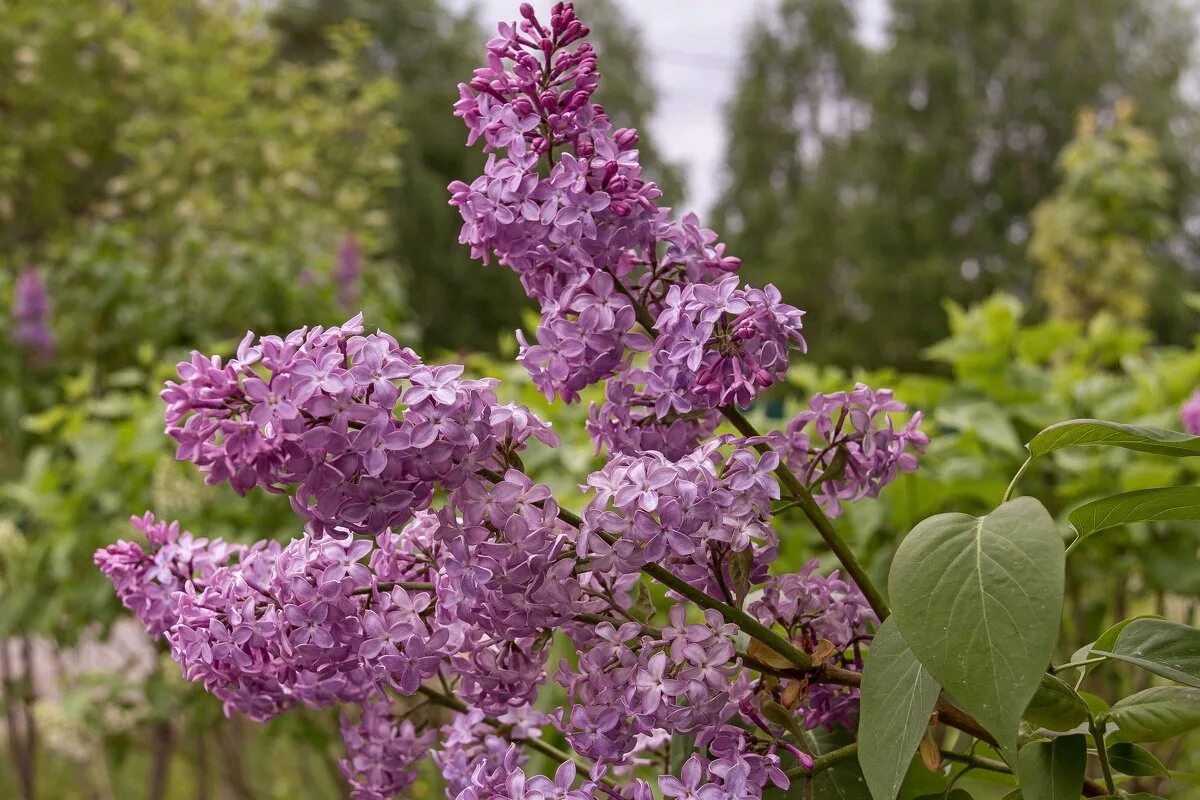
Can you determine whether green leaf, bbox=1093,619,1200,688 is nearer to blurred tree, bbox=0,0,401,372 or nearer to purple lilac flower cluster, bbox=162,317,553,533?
purple lilac flower cluster, bbox=162,317,553,533

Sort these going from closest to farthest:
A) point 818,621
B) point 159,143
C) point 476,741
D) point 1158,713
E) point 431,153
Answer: point 1158,713
point 818,621
point 476,741
point 159,143
point 431,153

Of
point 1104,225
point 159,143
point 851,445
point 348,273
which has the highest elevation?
point 1104,225

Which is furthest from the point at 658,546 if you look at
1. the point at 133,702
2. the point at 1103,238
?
the point at 1103,238

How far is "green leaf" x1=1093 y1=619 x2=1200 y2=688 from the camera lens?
2.30ft

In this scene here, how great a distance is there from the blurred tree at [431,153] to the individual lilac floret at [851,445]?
16813 millimetres

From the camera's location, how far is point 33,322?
3.88 metres

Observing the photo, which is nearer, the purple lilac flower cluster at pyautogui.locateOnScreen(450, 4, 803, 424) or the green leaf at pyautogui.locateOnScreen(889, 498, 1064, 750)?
the green leaf at pyautogui.locateOnScreen(889, 498, 1064, 750)

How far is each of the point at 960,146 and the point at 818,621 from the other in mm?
20797

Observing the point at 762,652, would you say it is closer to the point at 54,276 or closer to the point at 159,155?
the point at 54,276

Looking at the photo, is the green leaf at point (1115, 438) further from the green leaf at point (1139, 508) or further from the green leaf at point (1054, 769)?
the green leaf at point (1054, 769)

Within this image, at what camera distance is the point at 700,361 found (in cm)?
72

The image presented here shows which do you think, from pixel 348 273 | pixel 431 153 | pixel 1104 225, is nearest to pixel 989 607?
pixel 348 273

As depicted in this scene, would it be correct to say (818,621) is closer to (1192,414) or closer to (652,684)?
(652,684)

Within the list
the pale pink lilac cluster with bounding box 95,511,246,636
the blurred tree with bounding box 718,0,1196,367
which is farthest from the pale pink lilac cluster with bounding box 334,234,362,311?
the blurred tree with bounding box 718,0,1196,367
